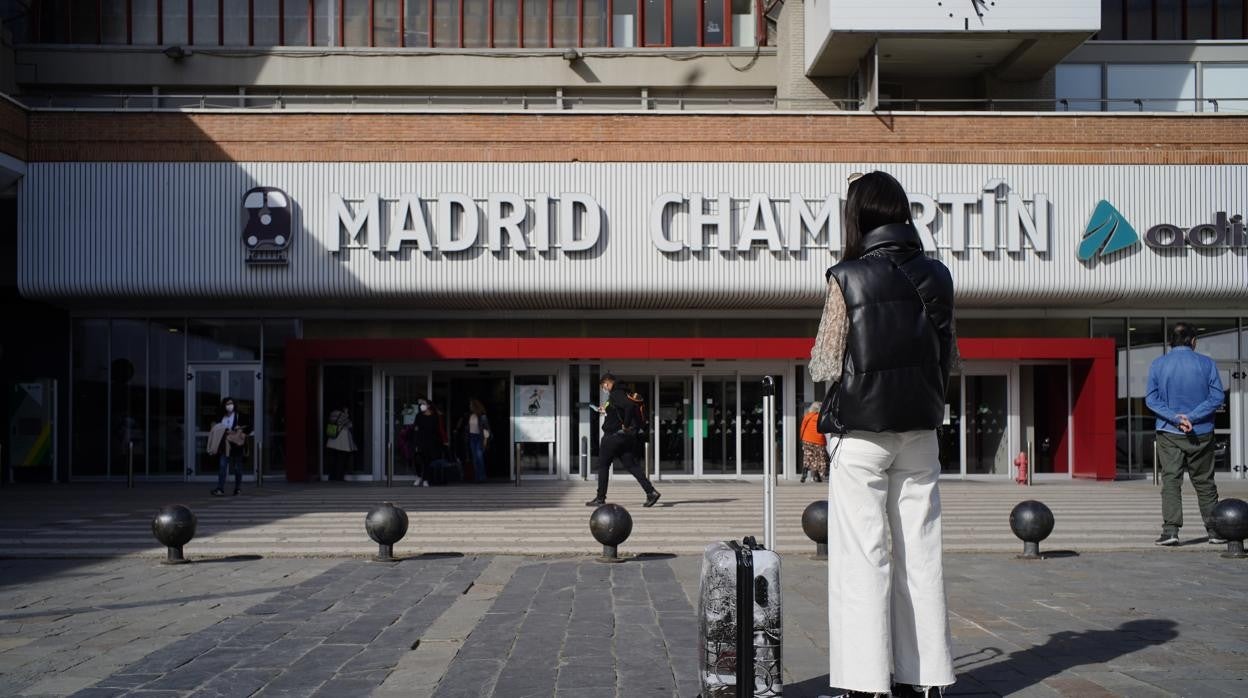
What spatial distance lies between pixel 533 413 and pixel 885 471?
2018cm

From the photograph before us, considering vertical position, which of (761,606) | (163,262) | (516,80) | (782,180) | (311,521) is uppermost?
(516,80)

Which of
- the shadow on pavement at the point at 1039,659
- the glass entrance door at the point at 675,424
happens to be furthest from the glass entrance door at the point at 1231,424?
the shadow on pavement at the point at 1039,659

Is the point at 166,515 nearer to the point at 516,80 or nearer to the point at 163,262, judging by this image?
the point at 163,262

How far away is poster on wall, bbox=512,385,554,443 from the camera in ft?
80.1

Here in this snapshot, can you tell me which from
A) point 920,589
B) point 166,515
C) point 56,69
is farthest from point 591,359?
point 920,589

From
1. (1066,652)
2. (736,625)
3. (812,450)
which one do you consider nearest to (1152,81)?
(812,450)

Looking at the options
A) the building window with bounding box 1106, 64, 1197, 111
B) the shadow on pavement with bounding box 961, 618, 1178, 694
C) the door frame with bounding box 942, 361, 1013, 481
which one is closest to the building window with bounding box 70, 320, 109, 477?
the door frame with bounding box 942, 361, 1013, 481

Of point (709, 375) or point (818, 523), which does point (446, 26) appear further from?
point (818, 523)

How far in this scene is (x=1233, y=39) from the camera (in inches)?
1075

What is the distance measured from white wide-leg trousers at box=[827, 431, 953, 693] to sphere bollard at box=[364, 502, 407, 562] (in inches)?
255

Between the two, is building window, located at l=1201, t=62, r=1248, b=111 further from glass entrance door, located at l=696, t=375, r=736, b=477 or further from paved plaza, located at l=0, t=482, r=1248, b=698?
paved plaza, located at l=0, t=482, r=1248, b=698

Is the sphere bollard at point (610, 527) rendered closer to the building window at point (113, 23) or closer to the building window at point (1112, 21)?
the building window at point (1112, 21)

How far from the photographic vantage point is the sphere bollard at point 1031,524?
10.2 metres

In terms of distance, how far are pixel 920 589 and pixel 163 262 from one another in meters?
21.2
